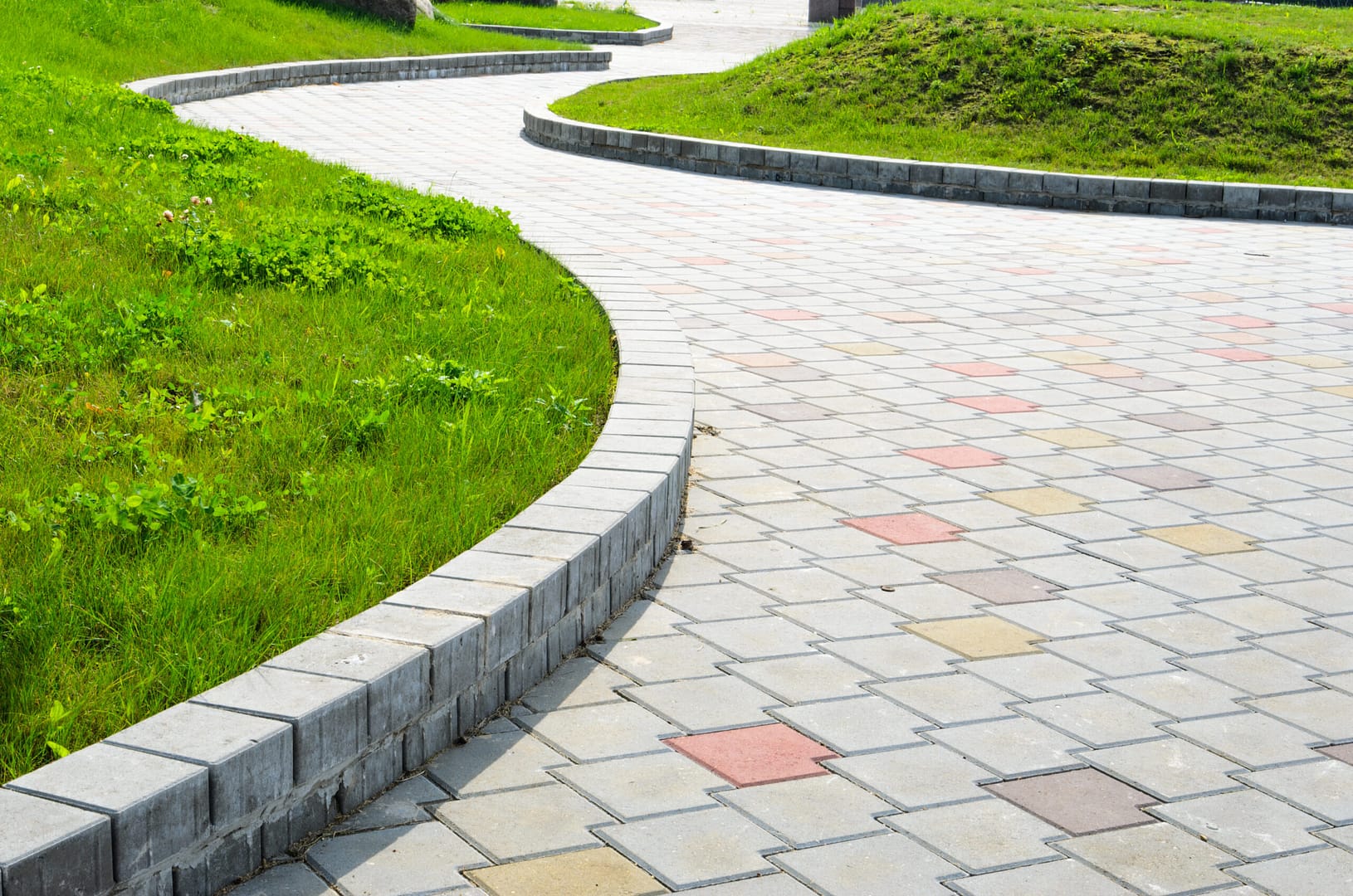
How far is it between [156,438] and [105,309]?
134cm

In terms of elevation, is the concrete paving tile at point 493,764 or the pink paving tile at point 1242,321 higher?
the pink paving tile at point 1242,321

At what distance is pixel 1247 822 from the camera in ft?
10.0

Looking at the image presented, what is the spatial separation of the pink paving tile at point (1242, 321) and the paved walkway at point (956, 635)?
26 mm

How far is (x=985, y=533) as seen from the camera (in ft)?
15.4

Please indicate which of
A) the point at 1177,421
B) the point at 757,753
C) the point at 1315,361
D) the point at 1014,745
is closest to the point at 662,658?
the point at 757,753

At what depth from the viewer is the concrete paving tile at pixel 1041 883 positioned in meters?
2.77

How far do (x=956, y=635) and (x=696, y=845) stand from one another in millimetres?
1297

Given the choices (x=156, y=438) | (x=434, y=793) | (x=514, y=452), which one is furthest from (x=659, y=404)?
(x=434, y=793)

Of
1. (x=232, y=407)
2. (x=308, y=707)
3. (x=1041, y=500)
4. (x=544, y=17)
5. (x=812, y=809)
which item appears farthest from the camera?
(x=544, y=17)

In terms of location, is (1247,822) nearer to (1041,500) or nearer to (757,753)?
(757,753)

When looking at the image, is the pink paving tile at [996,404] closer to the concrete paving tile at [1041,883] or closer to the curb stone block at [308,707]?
the concrete paving tile at [1041,883]

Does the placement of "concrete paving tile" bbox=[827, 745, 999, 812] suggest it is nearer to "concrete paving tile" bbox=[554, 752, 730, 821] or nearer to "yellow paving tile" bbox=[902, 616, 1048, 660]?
"concrete paving tile" bbox=[554, 752, 730, 821]

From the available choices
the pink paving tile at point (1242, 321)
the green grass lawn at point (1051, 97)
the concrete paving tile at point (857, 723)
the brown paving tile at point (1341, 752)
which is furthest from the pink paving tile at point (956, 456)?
the green grass lawn at point (1051, 97)

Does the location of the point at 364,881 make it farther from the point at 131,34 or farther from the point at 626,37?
the point at 626,37
